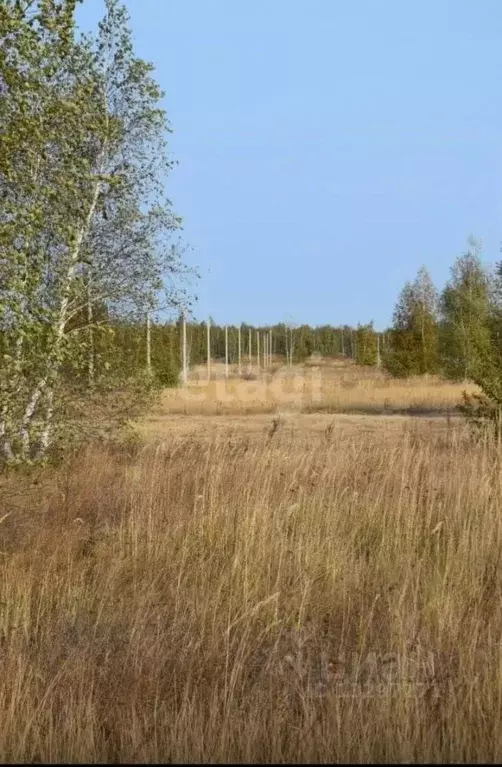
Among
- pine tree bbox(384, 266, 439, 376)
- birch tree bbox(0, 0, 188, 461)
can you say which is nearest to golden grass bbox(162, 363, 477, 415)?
pine tree bbox(384, 266, 439, 376)

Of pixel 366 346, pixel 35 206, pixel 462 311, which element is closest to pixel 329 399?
pixel 462 311

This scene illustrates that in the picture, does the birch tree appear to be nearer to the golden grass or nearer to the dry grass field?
the dry grass field

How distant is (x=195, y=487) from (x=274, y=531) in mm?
1761

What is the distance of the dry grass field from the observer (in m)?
2.92

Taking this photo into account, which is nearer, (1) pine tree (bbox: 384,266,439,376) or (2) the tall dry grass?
(2) the tall dry grass

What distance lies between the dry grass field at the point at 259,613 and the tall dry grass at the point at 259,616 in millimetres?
14

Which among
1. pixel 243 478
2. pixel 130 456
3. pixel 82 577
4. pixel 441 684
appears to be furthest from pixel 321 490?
pixel 130 456

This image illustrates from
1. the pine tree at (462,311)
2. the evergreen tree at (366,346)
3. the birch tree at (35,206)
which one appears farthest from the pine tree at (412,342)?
the birch tree at (35,206)

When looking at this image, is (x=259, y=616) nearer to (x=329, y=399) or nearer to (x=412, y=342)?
(x=329, y=399)

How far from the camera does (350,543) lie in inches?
218

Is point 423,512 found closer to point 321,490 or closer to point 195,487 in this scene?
point 321,490

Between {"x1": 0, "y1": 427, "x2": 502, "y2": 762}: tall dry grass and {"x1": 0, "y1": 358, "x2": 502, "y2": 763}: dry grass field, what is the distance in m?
0.01

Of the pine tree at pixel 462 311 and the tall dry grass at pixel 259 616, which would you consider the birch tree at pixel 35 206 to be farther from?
the pine tree at pixel 462 311

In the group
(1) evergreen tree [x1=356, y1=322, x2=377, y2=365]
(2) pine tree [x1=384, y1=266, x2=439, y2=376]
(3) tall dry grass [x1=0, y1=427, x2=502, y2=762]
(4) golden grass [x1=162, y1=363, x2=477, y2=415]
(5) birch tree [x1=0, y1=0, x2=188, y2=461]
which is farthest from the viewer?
(1) evergreen tree [x1=356, y1=322, x2=377, y2=365]
